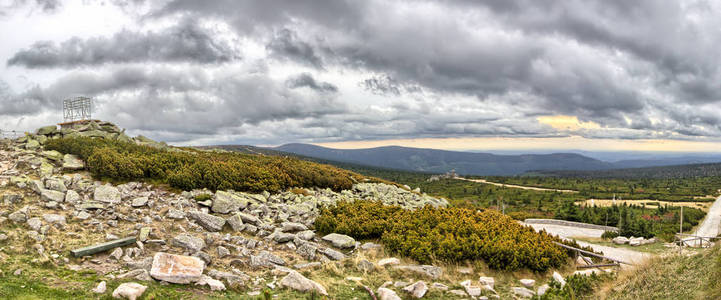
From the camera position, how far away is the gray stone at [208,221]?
12258 millimetres

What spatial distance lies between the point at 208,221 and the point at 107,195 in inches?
164

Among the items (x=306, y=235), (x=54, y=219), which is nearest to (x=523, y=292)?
(x=306, y=235)

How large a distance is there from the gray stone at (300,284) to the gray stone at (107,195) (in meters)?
8.36

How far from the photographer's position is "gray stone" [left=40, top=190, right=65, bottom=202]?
12.0m

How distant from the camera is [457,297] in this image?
29.8ft

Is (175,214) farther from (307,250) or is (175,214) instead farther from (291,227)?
(307,250)

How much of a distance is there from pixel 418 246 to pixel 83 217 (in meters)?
10.9

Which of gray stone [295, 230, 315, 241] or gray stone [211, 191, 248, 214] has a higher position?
gray stone [211, 191, 248, 214]

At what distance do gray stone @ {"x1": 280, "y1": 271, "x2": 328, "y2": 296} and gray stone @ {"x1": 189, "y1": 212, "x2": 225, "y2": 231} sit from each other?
4.72 metres

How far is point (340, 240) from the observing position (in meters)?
12.8

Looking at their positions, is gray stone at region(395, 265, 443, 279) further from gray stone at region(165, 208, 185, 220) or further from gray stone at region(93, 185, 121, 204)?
gray stone at region(93, 185, 121, 204)

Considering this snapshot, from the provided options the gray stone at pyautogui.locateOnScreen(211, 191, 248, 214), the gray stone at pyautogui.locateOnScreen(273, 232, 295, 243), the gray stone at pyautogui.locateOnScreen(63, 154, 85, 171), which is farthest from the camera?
the gray stone at pyautogui.locateOnScreen(63, 154, 85, 171)

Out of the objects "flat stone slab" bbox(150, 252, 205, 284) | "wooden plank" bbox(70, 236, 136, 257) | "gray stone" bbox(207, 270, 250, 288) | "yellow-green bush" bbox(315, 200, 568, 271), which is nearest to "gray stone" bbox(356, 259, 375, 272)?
"yellow-green bush" bbox(315, 200, 568, 271)

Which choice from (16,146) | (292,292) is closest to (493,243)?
(292,292)
